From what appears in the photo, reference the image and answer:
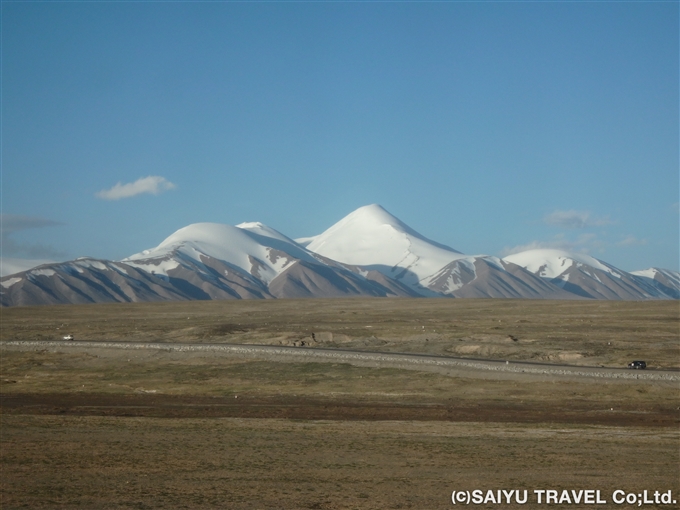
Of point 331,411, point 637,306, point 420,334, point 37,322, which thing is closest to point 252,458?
point 331,411

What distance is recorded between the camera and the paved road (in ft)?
150

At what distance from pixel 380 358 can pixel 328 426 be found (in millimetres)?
21576

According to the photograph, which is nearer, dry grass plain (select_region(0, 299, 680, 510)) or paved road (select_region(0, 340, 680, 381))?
dry grass plain (select_region(0, 299, 680, 510))

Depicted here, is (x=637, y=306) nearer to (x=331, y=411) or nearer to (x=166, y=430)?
(x=331, y=411)

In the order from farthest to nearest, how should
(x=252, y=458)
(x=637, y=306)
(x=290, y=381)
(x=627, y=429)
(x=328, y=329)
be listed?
(x=637, y=306) < (x=328, y=329) < (x=290, y=381) < (x=627, y=429) < (x=252, y=458)

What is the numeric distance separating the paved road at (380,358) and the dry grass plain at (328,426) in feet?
6.06

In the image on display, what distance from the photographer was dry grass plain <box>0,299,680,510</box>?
21.3 meters

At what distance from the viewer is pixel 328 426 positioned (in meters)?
31.8

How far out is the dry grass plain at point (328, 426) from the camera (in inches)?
840

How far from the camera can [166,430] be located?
30.9 meters

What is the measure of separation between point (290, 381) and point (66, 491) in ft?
88.1

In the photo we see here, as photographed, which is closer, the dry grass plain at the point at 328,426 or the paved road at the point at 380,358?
the dry grass plain at the point at 328,426

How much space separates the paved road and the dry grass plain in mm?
1849

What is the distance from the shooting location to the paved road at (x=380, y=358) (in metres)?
45.6
